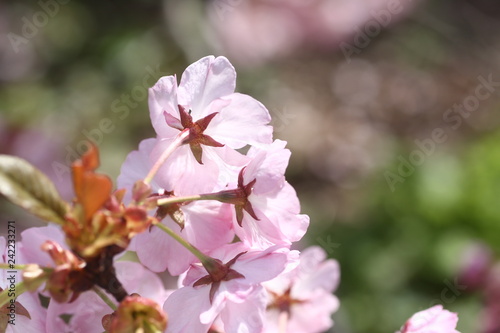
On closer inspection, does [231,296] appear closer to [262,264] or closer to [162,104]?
[262,264]

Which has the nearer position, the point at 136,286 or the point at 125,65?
the point at 136,286

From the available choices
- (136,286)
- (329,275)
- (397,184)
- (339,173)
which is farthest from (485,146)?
(136,286)

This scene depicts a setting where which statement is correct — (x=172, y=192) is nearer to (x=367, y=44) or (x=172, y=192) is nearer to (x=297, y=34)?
(x=297, y=34)

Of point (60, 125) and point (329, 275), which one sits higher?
point (329, 275)

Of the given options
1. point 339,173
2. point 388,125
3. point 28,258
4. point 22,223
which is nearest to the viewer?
point 28,258

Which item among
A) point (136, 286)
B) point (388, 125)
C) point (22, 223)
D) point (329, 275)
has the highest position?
point (136, 286)

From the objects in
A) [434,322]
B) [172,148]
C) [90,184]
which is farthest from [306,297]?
[90,184]

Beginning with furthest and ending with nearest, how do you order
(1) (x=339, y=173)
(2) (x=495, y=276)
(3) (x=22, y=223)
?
1. (1) (x=339, y=173)
2. (3) (x=22, y=223)
3. (2) (x=495, y=276)
